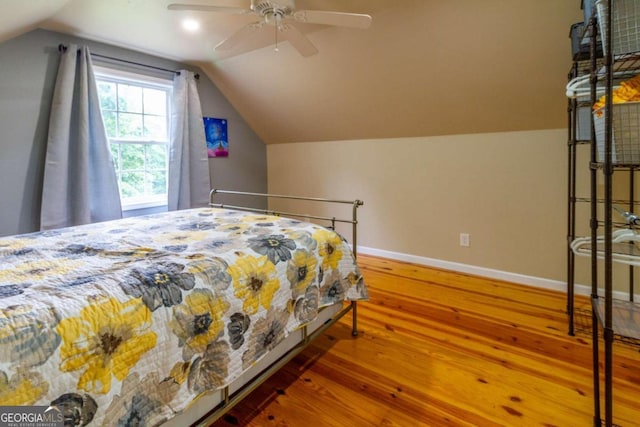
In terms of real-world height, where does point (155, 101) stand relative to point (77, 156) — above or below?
above

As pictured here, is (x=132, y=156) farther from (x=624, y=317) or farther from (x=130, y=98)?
(x=624, y=317)

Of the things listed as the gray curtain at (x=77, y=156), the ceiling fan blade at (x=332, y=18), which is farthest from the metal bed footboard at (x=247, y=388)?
the gray curtain at (x=77, y=156)

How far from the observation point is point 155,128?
3.55m

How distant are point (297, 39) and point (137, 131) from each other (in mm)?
2170

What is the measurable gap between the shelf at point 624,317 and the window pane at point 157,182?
3685 mm

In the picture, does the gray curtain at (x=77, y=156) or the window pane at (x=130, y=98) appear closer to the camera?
the gray curtain at (x=77, y=156)

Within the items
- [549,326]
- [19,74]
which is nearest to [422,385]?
[549,326]

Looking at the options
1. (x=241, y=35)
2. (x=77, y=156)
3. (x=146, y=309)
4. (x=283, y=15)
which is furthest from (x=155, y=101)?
(x=146, y=309)

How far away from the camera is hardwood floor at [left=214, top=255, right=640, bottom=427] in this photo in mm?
1513

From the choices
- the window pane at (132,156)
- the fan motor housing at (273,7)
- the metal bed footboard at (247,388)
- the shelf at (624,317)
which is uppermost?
the fan motor housing at (273,7)

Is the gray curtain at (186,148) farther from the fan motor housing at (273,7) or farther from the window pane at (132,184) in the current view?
the fan motor housing at (273,7)

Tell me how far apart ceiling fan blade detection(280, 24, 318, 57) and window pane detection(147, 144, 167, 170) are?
214cm

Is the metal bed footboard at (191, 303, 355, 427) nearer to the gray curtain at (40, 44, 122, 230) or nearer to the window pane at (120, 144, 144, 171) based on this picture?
the gray curtain at (40, 44, 122, 230)

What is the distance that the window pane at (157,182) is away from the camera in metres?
3.59
